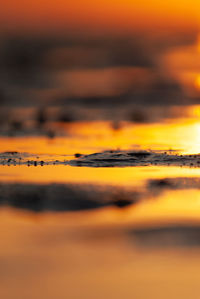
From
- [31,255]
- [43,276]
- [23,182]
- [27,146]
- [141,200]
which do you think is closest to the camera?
[43,276]

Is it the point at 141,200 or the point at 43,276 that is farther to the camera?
the point at 141,200

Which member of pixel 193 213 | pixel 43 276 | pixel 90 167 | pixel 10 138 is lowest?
pixel 43 276

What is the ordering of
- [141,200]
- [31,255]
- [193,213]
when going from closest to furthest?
[31,255] < [193,213] < [141,200]

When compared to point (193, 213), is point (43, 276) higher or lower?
lower

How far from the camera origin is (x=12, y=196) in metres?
10.5

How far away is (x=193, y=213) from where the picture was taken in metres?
8.63

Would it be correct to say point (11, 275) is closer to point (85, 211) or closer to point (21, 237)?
point (21, 237)

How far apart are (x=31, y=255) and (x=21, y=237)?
84cm

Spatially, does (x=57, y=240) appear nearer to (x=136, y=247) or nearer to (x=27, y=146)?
(x=136, y=247)

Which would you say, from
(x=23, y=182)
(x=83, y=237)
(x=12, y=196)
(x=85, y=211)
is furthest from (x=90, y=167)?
(x=83, y=237)

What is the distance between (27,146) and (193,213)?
1462 centimetres

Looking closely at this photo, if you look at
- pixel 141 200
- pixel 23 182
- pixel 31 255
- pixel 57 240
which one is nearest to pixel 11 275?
pixel 31 255

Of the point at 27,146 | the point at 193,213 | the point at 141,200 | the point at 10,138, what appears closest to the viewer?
the point at 193,213

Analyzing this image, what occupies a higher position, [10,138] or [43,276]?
[10,138]
